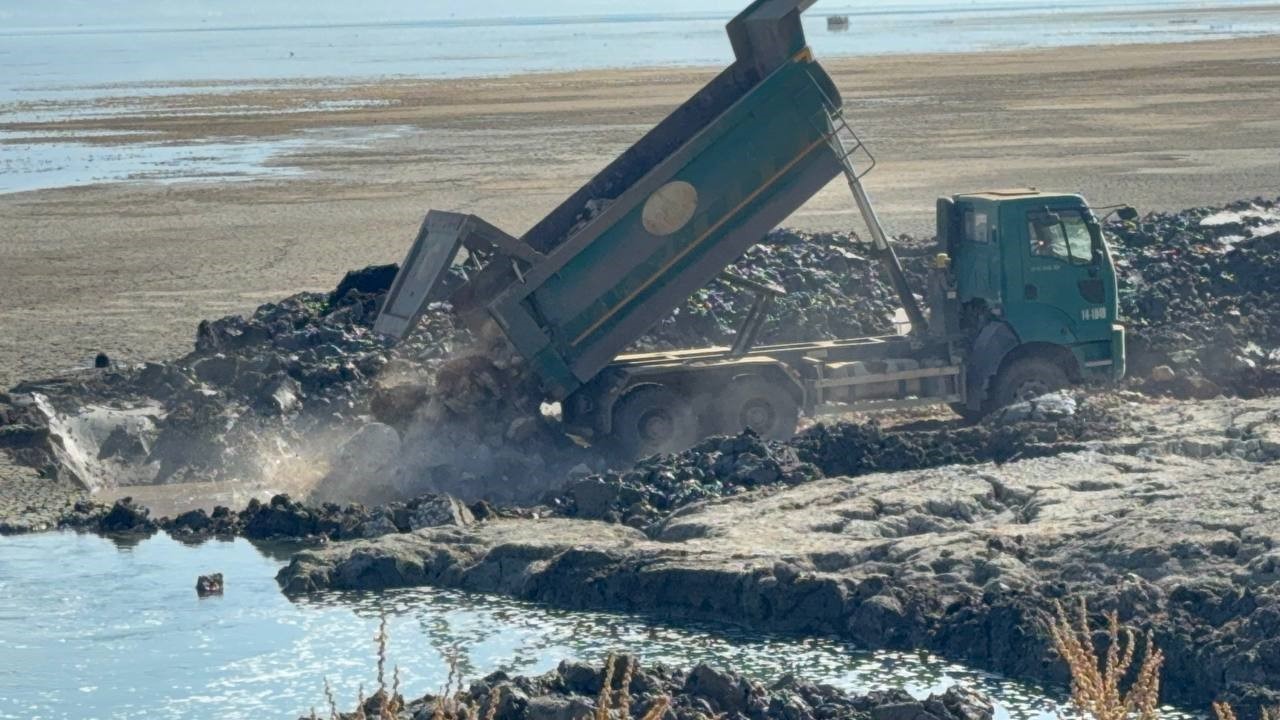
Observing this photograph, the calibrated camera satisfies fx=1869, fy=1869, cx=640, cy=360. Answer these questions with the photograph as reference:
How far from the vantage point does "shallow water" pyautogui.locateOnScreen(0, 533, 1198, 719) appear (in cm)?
1056

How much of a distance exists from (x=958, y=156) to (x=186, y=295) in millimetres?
17525

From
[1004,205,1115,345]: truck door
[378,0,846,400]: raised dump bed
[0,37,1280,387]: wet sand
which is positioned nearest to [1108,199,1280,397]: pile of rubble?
[1004,205,1115,345]: truck door

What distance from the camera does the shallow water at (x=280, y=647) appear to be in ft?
34.7

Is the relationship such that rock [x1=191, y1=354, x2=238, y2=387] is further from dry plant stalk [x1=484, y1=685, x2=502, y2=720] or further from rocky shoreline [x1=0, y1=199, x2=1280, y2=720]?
dry plant stalk [x1=484, y1=685, x2=502, y2=720]

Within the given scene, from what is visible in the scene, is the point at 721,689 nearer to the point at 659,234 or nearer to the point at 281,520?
the point at 281,520

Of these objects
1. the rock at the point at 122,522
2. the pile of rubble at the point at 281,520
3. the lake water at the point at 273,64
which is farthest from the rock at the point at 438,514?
the lake water at the point at 273,64

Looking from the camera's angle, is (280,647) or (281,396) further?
(281,396)

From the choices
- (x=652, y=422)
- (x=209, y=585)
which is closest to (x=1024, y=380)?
(x=652, y=422)

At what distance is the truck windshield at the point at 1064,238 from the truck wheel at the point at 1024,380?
97 centimetres

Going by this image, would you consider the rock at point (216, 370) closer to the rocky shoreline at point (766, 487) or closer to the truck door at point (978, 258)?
the rocky shoreline at point (766, 487)

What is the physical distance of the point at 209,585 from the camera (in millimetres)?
12773

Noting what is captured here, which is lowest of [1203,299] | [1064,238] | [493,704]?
[493,704]

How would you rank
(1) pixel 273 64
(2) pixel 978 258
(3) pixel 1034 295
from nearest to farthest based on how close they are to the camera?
(3) pixel 1034 295, (2) pixel 978 258, (1) pixel 273 64

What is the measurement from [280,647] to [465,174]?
89.7 ft
